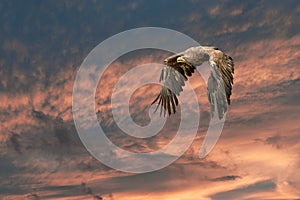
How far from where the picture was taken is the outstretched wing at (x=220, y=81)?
70.2 feet

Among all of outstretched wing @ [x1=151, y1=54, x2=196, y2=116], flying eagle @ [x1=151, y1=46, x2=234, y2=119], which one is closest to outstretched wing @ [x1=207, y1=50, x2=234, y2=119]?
flying eagle @ [x1=151, y1=46, x2=234, y2=119]

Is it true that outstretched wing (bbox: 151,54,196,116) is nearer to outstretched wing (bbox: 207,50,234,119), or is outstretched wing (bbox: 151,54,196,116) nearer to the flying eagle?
the flying eagle

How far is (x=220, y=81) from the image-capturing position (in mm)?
23141

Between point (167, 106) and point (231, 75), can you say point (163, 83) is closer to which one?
point (167, 106)

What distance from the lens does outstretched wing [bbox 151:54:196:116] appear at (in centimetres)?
3130

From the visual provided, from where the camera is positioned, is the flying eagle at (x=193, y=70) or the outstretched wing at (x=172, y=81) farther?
the outstretched wing at (x=172, y=81)

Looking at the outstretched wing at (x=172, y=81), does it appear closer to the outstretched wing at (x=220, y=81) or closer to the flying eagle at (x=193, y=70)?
the flying eagle at (x=193, y=70)

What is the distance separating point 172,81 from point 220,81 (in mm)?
8863

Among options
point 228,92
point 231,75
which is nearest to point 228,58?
point 231,75

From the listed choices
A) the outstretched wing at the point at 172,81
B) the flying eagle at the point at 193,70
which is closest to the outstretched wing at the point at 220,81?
the flying eagle at the point at 193,70

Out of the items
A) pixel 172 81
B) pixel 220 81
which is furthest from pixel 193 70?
pixel 220 81

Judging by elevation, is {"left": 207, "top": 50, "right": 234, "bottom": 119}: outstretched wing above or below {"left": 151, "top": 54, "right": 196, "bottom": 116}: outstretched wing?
below

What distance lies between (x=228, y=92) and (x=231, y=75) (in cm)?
254

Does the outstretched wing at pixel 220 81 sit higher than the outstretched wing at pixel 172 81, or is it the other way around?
the outstretched wing at pixel 172 81
